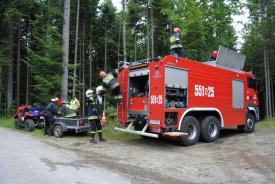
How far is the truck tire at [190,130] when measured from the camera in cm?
991

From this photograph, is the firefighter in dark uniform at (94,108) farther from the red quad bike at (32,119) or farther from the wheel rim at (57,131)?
the red quad bike at (32,119)

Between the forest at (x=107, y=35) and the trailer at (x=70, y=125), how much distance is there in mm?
4795

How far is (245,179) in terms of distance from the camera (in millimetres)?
6234

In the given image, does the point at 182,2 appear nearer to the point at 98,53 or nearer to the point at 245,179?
the point at 98,53

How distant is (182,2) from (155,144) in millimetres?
16087

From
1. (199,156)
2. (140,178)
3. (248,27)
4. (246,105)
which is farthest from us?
(248,27)

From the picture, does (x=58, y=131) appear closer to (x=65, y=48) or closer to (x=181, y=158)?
(x=181, y=158)

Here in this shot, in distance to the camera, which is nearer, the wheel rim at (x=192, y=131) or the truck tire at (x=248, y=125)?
the wheel rim at (x=192, y=131)

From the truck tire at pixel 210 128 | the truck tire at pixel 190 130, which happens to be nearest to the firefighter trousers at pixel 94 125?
the truck tire at pixel 190 130

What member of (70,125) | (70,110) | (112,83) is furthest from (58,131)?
(112,83)

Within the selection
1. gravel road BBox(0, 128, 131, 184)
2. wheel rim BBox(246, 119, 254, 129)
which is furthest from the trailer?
wheel rim BBox(246, 119, 254, 129)

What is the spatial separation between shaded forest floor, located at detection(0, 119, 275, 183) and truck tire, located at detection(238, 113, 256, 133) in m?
1.79

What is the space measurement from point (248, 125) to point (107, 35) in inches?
978

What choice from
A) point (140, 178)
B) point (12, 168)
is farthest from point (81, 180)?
point (12, 168)
